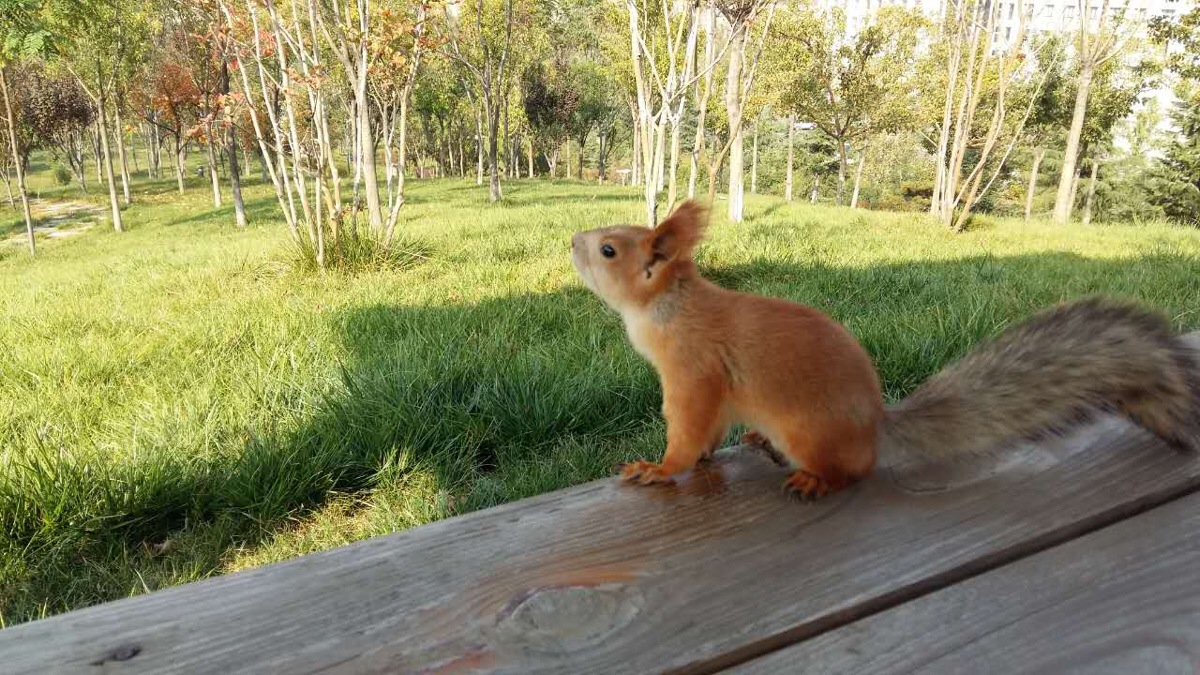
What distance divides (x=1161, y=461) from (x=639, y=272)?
2.69 ft

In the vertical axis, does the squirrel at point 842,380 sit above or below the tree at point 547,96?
below

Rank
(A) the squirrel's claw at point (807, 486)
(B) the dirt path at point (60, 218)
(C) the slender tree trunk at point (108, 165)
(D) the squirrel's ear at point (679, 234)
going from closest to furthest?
(A) the squirrel's claw at point (807, 486) → (D) the squirrel's ear at point (679, 234) → (C) the slender tree trunk at point (108, 165) → (B) the dirt path at point (60, 218)

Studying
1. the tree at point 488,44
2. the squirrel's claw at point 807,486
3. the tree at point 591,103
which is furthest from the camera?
the tree at point 591,103

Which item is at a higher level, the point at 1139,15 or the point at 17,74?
the point at 1139,15

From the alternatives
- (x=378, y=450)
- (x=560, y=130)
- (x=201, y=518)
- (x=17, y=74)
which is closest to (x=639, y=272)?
(x=378, y=450)

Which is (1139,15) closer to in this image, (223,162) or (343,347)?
(343,347)

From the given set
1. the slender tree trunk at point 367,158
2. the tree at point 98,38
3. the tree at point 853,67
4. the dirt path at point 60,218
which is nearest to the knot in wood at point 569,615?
the slender tree trunk at point 367,158

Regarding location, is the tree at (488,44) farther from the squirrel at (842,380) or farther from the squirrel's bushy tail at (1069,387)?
the squirrel's bushy tail at (1069,387)

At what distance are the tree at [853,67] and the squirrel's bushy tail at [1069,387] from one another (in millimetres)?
21250

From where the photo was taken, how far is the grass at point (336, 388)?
73.9 inches

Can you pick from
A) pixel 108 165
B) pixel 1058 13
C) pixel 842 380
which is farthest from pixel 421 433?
pixel 1058 13

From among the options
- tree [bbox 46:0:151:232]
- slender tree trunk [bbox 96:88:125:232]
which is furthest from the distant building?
slender tree trunk [bbox 96:88:125:232]

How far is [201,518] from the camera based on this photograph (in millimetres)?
1979

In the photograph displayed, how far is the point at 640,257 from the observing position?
118 centimetres
